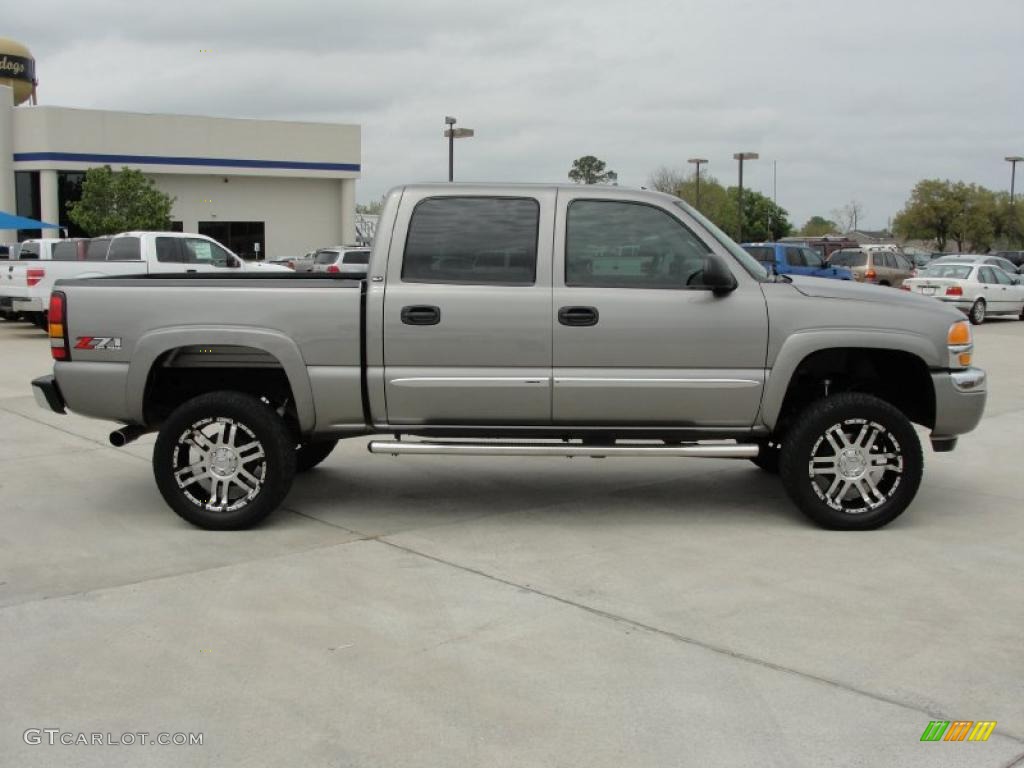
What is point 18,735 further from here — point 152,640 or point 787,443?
point 787,443

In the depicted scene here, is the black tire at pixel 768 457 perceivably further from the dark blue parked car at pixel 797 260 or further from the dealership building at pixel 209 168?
the dealership building at pixel 209 168

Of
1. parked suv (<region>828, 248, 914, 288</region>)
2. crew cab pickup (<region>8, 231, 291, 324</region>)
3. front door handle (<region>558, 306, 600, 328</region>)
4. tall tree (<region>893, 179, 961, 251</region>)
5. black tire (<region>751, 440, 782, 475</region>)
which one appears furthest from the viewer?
tall tree (<region>893, 179, 961, 251</region>)

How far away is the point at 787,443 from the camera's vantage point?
6.65 metres

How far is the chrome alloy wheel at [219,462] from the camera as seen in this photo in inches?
259

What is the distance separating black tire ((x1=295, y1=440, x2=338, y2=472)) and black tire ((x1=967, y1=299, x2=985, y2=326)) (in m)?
22.2

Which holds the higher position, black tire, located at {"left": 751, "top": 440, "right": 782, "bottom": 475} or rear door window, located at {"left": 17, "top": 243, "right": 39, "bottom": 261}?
rear door window, located at {"left": 17, "top": 243, "right": 39, "bottom": 261}

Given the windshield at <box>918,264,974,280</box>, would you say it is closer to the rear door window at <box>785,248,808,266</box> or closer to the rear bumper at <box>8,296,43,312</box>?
the rear door window at <box>785,248,808,266</box>

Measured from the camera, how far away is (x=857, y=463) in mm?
6652

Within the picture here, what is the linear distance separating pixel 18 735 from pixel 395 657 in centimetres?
145

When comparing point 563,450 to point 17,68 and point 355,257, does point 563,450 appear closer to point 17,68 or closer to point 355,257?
point 355,257

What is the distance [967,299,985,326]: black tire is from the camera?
2669 centimetres

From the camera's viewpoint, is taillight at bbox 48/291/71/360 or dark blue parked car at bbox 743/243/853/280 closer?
taillight at bbox 48/291/71/360

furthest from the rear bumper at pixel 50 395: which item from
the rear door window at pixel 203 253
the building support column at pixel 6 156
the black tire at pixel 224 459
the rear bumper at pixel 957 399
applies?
the building support column at pixel 6 156

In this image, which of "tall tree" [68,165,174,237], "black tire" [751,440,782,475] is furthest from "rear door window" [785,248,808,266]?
"tall tree" [68,165,174,237]
